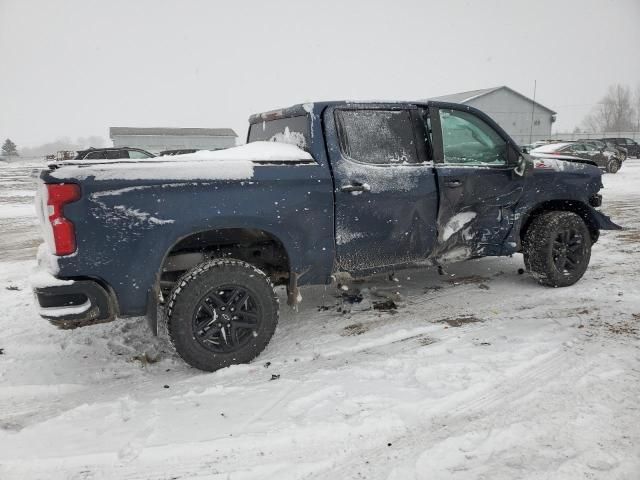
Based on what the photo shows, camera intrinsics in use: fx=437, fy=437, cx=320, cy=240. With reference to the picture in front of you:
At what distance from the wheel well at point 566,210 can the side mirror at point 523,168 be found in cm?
49

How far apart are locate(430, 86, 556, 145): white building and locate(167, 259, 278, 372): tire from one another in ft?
139

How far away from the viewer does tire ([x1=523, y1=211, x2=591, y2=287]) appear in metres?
4.52

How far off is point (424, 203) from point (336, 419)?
2.04 metres

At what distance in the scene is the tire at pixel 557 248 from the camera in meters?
4.52

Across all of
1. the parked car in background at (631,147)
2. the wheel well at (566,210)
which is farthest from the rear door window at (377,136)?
the parked car in background at (631,147)

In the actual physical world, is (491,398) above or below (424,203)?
below

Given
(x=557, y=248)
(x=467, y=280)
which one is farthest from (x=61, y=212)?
(x=557, y=248)

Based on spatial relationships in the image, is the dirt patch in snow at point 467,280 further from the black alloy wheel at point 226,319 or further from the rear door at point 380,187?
the black alloy wheel at point 226,319

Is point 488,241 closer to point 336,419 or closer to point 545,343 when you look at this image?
point 545,343

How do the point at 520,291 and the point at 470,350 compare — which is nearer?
the point at 470,350

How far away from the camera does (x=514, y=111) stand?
4369cm

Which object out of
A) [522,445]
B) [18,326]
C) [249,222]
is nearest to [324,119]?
[249,222]

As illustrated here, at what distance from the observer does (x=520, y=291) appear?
4.72 meters

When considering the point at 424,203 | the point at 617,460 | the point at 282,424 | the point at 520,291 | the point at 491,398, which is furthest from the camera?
the point at 520,291
